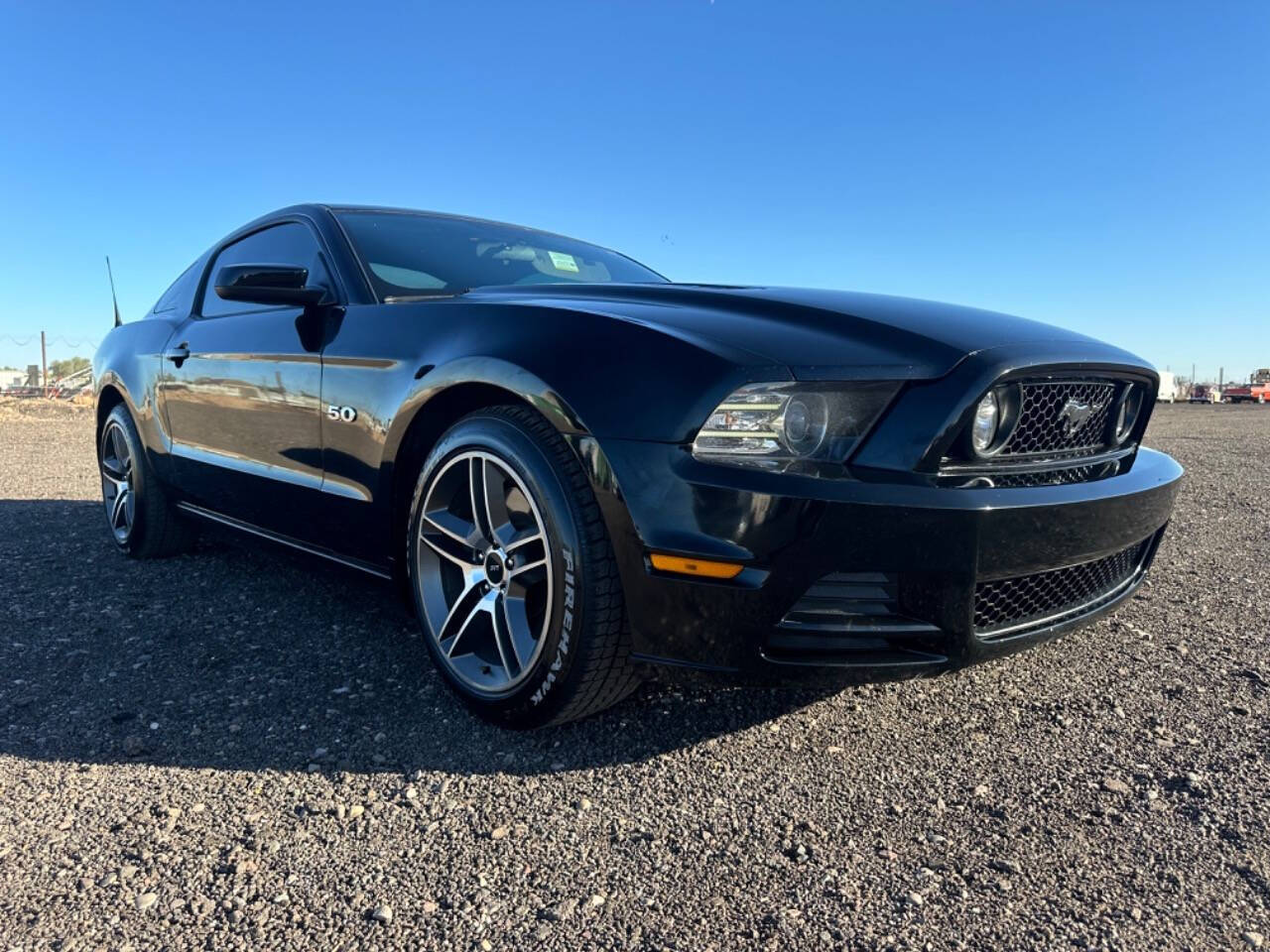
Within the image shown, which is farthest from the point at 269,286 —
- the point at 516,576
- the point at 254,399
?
the point at 516,576

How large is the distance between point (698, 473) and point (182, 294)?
11.4ft

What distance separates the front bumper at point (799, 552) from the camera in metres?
1.74

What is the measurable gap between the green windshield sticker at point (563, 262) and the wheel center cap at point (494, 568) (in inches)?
60.5

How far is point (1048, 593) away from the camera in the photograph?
2.09 meters

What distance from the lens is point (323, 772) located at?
77.4 inches

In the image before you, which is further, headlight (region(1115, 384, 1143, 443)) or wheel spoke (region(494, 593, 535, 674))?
headlight (region(1115, 384, 1143, 443))

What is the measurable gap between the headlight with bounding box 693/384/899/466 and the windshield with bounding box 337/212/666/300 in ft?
4.31

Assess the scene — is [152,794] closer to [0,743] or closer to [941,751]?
[0,743]

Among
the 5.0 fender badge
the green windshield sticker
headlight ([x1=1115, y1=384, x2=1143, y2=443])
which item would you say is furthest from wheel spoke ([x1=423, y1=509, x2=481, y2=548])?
headlight ([x1=1115, y1=384, x2=1143, y2=443])

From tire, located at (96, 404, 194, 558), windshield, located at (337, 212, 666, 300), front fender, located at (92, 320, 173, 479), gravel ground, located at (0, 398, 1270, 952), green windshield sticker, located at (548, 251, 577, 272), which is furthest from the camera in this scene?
tire, located at (96, 404, 194, 558)

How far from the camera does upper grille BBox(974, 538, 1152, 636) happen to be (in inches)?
75.9

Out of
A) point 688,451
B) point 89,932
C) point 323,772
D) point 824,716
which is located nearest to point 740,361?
point 688,451

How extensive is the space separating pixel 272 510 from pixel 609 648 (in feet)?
5.45

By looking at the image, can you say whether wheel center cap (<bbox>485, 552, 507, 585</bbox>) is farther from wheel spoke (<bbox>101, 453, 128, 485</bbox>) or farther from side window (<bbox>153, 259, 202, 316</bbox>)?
wheel spoke (<bbox>101, 453, 128, 485</bbox>)
